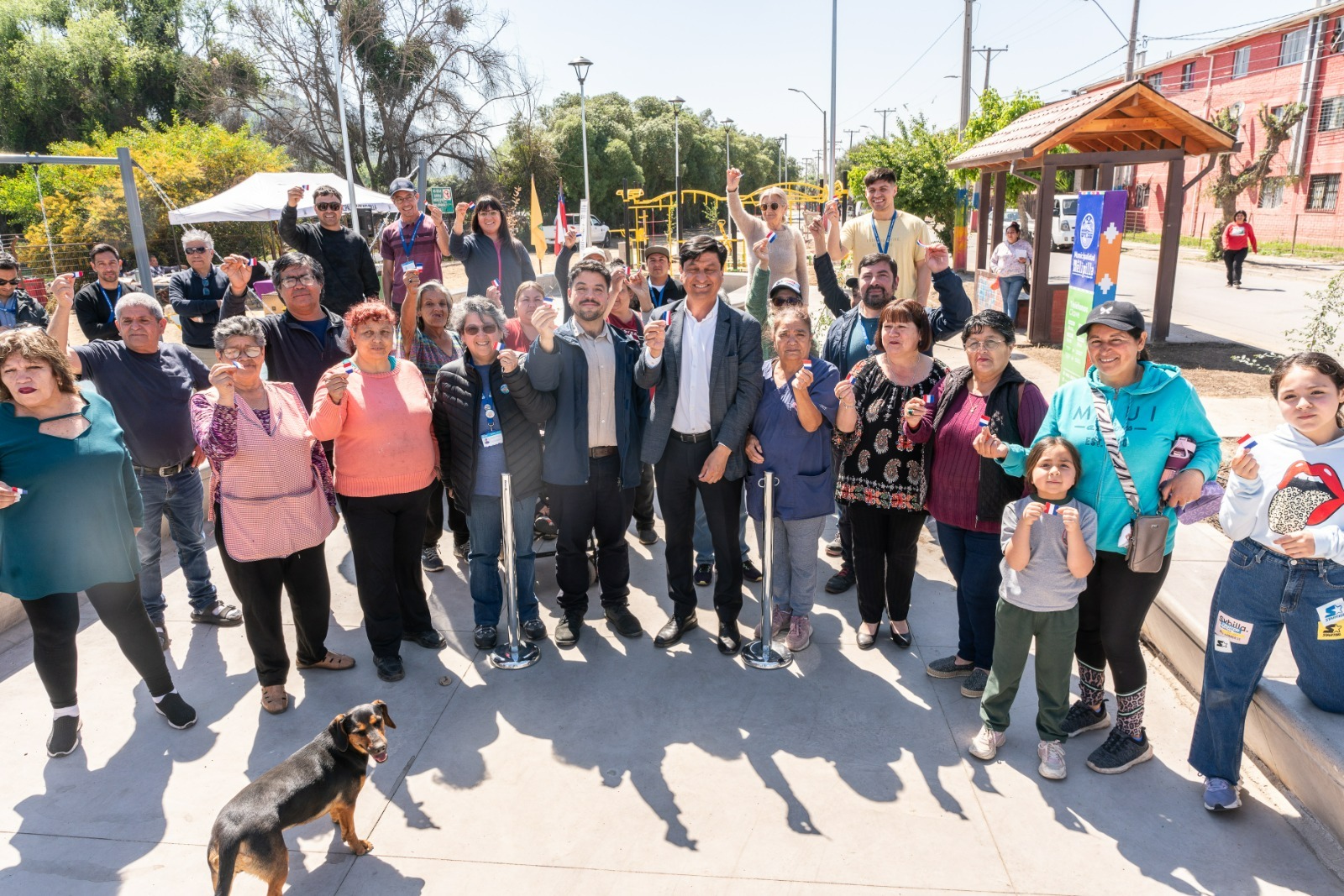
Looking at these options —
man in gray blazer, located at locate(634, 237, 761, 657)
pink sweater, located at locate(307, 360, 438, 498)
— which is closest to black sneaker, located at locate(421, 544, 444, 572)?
pink sweater, located at locate(307, 360, 438, 498)

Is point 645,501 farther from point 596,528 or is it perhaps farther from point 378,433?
point 378,433

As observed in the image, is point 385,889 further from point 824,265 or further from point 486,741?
point 824,265

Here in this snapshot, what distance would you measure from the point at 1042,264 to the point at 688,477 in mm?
9290

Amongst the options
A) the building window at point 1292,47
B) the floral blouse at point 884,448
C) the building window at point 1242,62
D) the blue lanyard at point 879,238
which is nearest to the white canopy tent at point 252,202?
the blue lanyard at point 879,238

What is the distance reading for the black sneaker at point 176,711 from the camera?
3725 mm

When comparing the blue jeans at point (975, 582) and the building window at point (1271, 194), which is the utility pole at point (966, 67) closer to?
the building window at point (1271, 194)

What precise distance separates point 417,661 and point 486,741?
0.86 meters

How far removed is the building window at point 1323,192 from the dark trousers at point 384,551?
3655 centimetres

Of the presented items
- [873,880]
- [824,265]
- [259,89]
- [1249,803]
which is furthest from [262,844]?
[259,89]

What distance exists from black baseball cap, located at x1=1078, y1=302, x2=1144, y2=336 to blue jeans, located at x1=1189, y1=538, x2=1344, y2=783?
0.86 metres

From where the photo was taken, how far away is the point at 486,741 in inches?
142

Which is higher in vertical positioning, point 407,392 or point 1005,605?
point 407,392

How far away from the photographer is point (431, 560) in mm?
5410

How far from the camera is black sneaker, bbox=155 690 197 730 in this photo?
3.72 m
